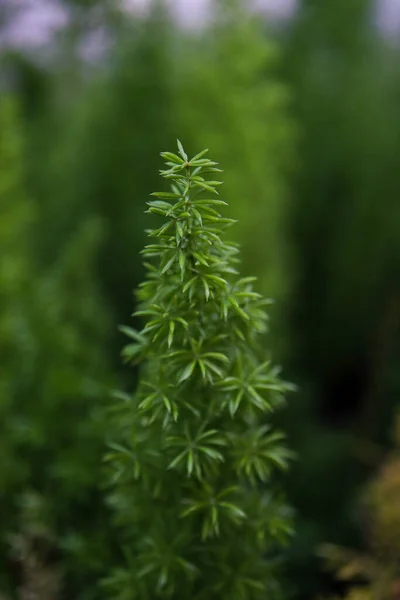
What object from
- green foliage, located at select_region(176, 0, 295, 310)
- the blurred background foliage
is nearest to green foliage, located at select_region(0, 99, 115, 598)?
the blurred background foliage

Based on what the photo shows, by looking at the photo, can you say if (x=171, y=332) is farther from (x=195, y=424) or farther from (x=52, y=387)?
(x=52, y=387)

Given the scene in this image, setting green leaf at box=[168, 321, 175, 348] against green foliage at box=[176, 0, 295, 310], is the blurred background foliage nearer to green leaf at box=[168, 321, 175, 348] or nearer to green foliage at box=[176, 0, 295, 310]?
green foliage at box=[176, 0, 295, 310]

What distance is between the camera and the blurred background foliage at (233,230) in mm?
544

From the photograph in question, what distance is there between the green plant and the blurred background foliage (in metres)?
0.09

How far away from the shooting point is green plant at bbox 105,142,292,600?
329 millimetres

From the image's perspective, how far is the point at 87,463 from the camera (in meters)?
0.53

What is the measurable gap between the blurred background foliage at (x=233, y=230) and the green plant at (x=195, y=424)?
92mm

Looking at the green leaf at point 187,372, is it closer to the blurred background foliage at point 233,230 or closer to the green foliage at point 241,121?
the blurred background foliage at point 233,230

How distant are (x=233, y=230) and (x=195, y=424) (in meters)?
0.42

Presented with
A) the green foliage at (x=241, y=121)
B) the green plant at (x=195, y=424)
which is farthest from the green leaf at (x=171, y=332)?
the green foliage at (x=241, y=121)

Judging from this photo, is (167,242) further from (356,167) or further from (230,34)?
(356,167)

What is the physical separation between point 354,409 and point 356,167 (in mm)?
335

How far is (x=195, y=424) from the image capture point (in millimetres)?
363

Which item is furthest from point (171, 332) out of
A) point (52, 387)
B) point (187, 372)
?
point (52, 387)
